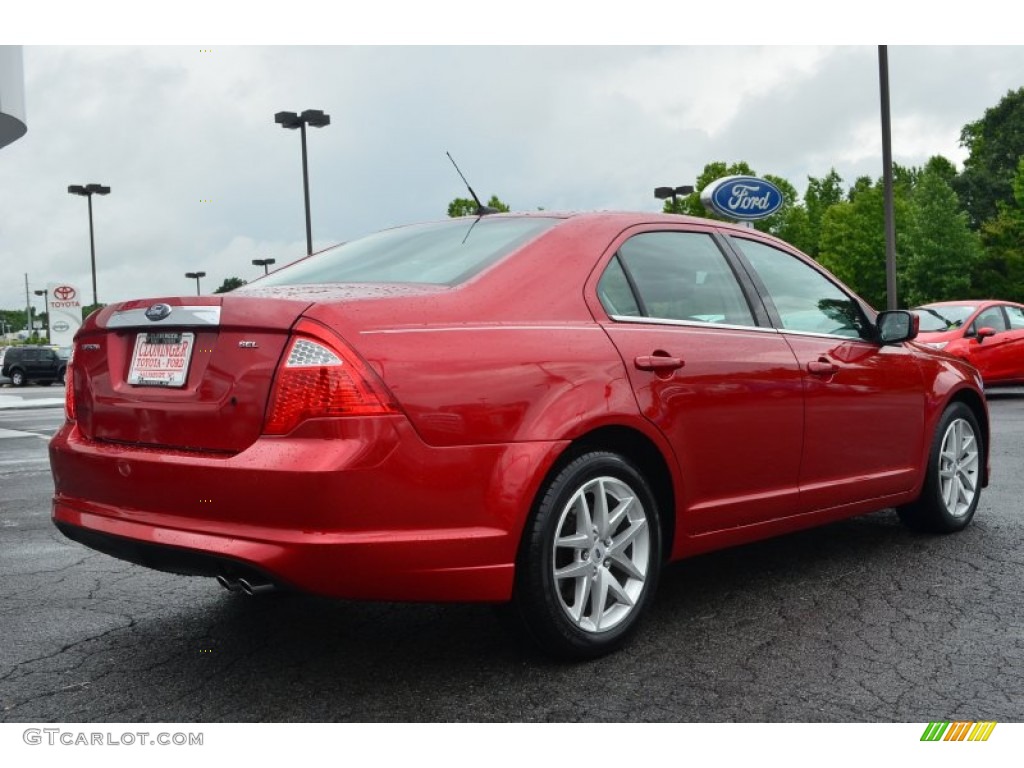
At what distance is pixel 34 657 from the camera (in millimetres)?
3836

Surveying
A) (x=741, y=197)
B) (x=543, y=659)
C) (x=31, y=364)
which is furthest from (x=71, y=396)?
(x=31, y=364)

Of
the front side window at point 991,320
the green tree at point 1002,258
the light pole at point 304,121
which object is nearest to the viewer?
the front side window at point 991,320

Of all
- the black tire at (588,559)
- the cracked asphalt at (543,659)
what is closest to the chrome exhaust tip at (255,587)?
the cracked asphalt at (543,659)

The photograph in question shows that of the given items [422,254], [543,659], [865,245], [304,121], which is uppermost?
[304,121]

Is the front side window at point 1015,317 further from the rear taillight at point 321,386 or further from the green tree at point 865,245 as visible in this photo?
the green tree at point 865,245

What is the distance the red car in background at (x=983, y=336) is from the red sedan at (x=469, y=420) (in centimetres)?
1154

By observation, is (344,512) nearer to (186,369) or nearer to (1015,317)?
(186,369)

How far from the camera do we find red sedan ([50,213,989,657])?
3152 mm

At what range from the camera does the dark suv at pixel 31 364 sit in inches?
1703

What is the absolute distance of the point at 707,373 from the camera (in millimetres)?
4062

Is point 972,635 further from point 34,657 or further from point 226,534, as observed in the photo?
point 34,657

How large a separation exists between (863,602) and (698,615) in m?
0.71

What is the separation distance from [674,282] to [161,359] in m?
1.92

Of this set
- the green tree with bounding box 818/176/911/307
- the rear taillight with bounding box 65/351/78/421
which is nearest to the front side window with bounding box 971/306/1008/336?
the rear taillight with bounding box 65/351/78/421
